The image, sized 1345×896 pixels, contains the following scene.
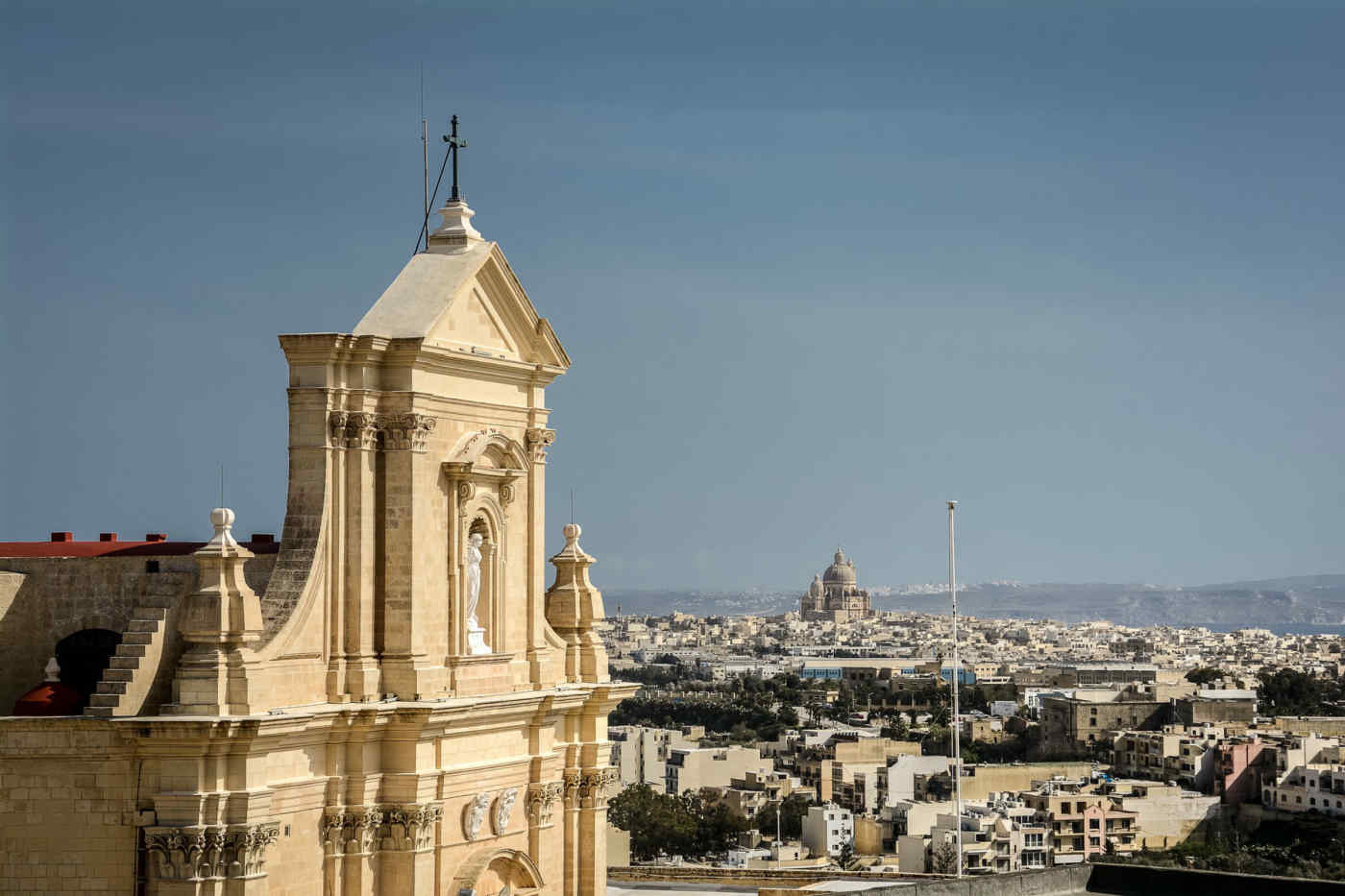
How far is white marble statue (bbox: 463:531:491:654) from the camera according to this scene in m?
22.8

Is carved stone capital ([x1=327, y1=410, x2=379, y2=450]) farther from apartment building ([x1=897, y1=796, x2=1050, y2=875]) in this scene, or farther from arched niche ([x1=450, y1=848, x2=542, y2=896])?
apartment building ([x1=897, y1=796, x2=1050, y2=875])

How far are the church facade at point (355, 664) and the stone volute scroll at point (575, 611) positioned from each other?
0.04 meters

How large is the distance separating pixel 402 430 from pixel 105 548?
3.26m

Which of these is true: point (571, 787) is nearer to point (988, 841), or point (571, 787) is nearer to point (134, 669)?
point (134, 669)

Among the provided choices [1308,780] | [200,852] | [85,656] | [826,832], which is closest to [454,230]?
[85,656]

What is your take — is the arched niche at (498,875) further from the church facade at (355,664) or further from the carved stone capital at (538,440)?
the carved stone capital at (538,440)

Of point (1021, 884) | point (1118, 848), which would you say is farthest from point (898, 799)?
point (1021, 884)

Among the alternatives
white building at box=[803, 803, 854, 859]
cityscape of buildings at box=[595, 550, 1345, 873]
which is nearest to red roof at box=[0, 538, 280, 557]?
cityscape of buildings at box=[595, 550, 1345, 873]

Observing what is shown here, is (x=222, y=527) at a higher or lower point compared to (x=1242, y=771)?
higher

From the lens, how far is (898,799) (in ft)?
→ 336

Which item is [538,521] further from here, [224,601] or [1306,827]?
[1306,827]

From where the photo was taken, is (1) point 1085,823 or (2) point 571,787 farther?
(1) point 1085,823

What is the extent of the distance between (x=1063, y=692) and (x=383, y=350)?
465 ft

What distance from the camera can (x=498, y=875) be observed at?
76.9 feet
